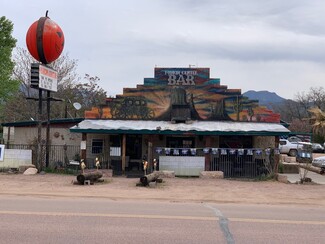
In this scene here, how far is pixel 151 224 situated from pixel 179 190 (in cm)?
810

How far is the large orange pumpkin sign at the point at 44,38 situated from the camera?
22141 millimetres

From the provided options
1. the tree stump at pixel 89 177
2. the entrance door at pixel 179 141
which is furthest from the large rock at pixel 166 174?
the entrance door at pixel 179 141

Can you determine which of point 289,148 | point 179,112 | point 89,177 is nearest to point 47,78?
point 179,112

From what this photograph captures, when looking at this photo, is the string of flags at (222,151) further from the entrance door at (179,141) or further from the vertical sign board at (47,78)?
the vertical sign board at (47,78)

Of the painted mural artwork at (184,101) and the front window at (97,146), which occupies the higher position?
the painted mural artwork at (184,101)

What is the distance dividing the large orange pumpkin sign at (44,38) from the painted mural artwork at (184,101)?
14.2 ft

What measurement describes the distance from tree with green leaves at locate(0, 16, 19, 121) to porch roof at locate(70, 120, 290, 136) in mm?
13725

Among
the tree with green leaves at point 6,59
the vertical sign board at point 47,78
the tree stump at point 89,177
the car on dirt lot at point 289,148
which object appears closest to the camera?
the tree stump at point 89,177

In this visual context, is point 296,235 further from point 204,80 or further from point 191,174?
point 204,80

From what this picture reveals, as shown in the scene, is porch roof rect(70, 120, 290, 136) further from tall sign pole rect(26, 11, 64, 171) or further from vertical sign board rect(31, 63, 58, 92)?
tall sign pole rect(26, 11, 64, 171)

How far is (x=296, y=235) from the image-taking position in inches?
316

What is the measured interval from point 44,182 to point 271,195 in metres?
9.00

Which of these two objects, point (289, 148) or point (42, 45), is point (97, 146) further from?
point (289, 148)

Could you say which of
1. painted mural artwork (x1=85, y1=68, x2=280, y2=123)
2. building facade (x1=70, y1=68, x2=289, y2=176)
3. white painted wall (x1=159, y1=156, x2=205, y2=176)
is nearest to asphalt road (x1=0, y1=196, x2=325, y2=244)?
white painted wall (x1=159, y1=156, x2=205, y2=176)
